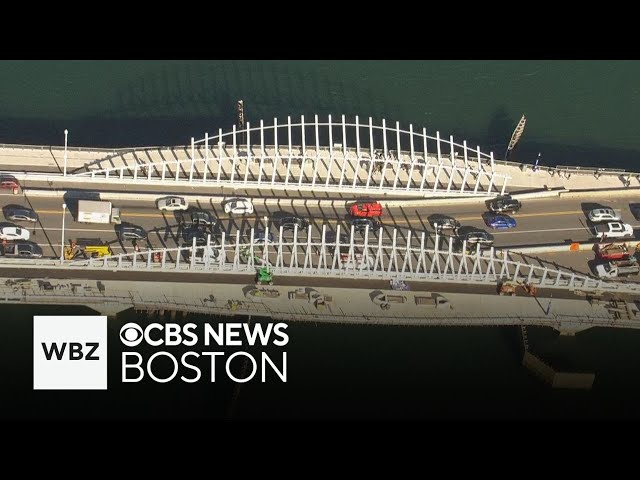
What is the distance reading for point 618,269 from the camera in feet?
349

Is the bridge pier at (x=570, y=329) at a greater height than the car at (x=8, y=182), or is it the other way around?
the car at (x=8, y=182)

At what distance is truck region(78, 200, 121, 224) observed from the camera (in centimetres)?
10550

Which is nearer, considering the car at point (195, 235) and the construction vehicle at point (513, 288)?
the construction vehicle at point (513, 288)

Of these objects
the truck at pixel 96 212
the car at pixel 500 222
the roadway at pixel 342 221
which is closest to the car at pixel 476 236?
the roadway at pixel 342 221

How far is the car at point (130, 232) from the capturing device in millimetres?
105125

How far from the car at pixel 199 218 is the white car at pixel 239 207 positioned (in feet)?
5.39

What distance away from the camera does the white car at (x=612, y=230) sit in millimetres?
109750

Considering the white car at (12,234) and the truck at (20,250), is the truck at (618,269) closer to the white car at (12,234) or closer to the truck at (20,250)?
the truck at (20,250)

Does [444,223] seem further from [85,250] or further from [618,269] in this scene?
[85,250]

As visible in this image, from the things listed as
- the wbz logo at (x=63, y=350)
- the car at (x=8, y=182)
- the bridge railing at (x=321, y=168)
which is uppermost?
the bridge railing at (x=321, y=168)

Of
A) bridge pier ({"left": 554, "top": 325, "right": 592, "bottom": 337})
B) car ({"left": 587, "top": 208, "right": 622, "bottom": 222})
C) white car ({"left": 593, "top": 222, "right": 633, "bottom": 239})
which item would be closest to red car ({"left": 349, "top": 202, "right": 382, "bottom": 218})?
bridge pier ({"left": 554, "top": 325, "right": 592, "bottom": 337})

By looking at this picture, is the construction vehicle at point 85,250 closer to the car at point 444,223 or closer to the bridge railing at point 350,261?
the bridge railing at point 350,261

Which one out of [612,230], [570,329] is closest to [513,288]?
[570,329]

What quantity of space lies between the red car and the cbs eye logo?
76.8 ft
